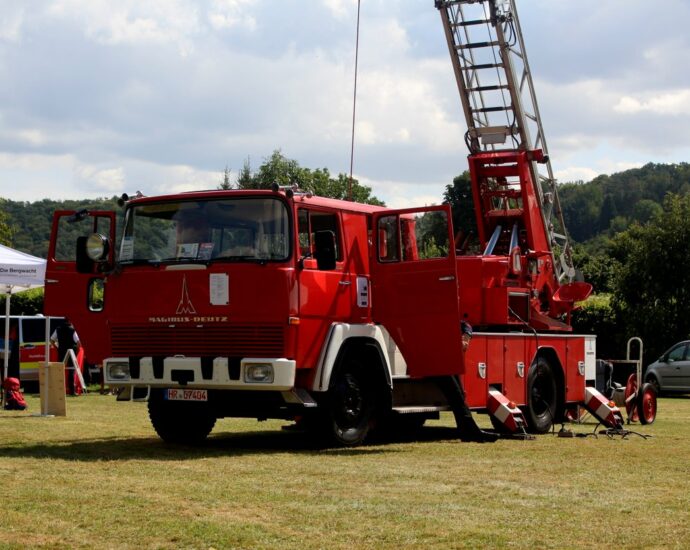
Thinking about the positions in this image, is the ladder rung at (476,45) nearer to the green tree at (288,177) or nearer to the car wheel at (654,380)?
the car wheel at (654,380)

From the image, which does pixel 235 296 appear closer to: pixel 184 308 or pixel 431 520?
pixel 184 308

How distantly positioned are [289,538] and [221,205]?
621cm

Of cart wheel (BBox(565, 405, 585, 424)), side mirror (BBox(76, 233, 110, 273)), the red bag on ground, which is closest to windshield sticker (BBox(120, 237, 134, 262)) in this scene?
side mirror (BBox(76, 233, 110, 273))

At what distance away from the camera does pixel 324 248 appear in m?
13.1

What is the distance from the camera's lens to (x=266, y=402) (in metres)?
13.4

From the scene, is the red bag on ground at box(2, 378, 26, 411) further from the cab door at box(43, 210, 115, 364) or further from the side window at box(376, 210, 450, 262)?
the side window at box(376, 210, 450, 262)

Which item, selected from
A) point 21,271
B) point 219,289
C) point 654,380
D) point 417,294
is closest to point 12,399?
point 21,271

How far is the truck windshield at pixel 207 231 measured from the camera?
42.9 feet

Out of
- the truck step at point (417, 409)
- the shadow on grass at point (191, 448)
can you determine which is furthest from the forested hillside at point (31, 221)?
the truck step at point (417, 409)

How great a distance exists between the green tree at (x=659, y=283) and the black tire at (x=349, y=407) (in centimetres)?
2357

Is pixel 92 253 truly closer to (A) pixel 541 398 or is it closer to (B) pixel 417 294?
(B) pixel 417 294

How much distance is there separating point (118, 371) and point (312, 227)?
2678 millimetres

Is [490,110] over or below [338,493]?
over

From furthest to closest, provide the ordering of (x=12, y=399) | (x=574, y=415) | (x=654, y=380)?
(x=654, y=380)
(x=12, y=399)
(x=574, y=415)
